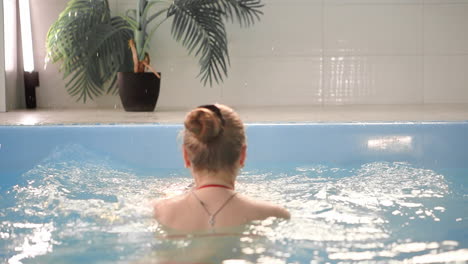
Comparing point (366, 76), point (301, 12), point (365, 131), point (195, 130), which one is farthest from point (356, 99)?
point (195, 130)

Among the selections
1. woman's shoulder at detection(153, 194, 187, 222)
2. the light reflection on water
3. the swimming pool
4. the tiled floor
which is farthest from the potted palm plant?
woman's shoulder at detection(153, 194, 187, 222)

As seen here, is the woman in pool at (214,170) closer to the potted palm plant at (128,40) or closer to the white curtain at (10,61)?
the potted palm plant at (128,40)

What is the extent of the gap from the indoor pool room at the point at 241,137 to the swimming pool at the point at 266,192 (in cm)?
1

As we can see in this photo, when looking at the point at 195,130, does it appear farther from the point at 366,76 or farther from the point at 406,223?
the point at 366,76

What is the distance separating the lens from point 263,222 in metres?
1.89

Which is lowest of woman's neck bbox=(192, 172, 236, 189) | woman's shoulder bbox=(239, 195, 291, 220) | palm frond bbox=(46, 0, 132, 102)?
woman's shoulder bbox=(239, 195, 291, 220)

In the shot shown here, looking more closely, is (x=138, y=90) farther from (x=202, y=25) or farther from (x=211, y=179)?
(x=211, y=179)

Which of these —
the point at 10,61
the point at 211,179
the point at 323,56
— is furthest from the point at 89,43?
the point at 211,179

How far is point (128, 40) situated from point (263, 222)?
12.9ft

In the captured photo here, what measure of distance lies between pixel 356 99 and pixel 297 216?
13.2 feet

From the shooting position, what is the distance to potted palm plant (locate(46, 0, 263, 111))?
5129 mm

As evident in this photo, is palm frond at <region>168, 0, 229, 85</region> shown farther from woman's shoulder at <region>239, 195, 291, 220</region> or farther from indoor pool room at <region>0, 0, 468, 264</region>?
woman's shoulder at <region>239, 195, 291, 220</region>

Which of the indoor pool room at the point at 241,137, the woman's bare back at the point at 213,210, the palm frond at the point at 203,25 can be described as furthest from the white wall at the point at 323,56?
the woman's bare back at the point at 213,210

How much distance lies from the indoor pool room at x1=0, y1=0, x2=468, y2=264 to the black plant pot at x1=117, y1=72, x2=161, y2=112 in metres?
0.01
